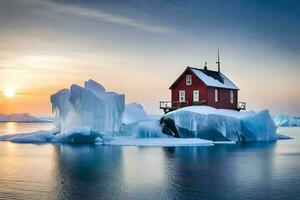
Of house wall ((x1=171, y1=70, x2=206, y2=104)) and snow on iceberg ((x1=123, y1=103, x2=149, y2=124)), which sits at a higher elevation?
house wall ((x1=171, y1=70, x2=206, y2=104))

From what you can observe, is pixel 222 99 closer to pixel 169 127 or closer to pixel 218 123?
pixel 218 123

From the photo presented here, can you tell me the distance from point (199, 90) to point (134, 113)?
2430 cm

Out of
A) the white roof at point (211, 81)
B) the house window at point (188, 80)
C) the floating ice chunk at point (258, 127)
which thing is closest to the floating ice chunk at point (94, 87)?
the house window at point (188, 80)

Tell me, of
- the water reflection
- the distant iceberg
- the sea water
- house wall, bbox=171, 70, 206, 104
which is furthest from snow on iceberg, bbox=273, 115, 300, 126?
the water reflection

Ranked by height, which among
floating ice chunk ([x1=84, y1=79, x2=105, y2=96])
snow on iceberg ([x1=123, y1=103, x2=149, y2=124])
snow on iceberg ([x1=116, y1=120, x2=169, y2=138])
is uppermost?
floating ice chunk ([x1=84, y1=79, x2=105, y2=96])

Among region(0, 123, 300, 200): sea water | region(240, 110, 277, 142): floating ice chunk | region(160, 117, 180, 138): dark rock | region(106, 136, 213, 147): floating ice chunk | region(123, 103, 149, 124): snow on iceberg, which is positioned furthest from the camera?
region(123, 103, 149, 124): snow on iceberg

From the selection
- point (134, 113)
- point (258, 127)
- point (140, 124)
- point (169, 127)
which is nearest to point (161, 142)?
point (169, 127)

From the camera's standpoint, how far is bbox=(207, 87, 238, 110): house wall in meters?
56.7

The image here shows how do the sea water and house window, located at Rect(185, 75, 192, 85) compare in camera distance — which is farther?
house window, located at Rect(185, 75, 192, 85)

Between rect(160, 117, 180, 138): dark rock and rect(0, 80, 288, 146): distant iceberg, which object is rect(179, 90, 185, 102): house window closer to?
rect(0, 80, 288, 146): distant iceberg

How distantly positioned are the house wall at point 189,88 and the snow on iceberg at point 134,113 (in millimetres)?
19104

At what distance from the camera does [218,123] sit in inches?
2045

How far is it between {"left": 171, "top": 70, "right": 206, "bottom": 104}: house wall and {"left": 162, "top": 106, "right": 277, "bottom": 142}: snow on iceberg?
10.2ft

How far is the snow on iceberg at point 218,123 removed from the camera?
5156 cm
